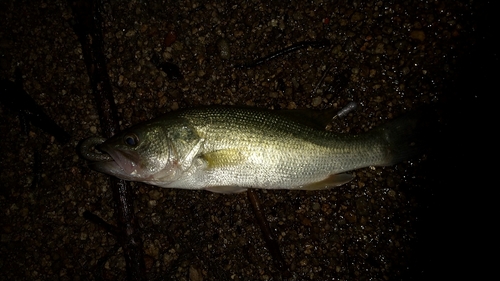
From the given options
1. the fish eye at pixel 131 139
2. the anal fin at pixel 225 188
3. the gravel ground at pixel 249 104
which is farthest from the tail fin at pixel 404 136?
the fish eye at pixel 131 139

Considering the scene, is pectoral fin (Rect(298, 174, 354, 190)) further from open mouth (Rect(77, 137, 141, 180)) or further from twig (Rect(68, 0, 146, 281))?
twig (Rect(68, 0, 146, 281))

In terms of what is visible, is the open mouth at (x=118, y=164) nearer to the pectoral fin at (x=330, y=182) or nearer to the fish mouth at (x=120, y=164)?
the fish mouth at (x=120, y=164)

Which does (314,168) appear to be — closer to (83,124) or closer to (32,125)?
(83,124)

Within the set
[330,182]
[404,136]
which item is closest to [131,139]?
[330,182]

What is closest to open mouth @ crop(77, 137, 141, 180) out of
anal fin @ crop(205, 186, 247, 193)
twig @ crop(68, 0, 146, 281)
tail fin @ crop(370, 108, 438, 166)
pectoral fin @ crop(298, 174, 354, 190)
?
twig @ crop(68, 0, 146, 281)

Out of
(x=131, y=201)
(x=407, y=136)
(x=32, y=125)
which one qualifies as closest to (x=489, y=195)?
(x=407, y=136)

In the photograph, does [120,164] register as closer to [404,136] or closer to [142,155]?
[142,155]
